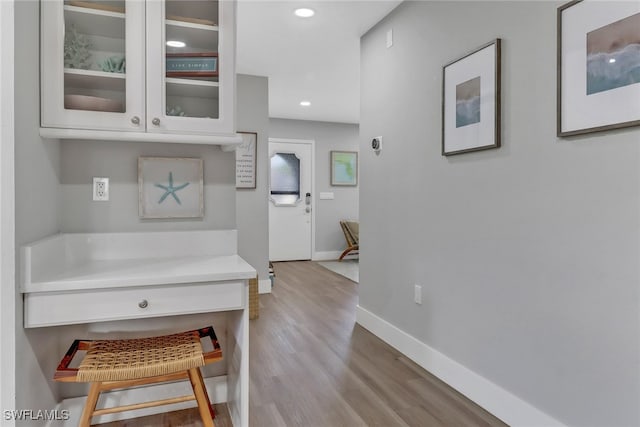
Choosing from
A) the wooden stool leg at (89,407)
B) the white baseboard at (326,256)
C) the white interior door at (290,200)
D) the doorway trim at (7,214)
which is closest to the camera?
the doorway trim at (7,214)

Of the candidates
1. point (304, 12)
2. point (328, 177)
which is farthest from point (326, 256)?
point (304, 12)

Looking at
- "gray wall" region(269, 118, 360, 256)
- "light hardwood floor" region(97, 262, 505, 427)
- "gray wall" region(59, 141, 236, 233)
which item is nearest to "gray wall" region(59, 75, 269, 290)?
"gray wall" region(59, 141, 236, 233)

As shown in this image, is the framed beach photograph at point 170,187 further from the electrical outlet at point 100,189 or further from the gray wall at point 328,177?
the gray wall at point 328,177

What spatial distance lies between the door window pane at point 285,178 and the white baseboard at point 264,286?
2.31 meters

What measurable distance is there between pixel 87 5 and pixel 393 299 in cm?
244

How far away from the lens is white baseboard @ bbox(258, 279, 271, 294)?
4426mm

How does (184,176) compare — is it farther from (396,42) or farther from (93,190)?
(396,42)

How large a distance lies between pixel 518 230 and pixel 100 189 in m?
1.92

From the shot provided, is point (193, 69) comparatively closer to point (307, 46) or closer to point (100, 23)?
point (100, 23)

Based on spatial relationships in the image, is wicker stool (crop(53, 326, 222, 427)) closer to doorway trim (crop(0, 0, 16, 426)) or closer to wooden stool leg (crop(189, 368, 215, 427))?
wooden stool leg (crop(189, 368, 215, 427))

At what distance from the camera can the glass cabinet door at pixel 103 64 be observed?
5.20ft

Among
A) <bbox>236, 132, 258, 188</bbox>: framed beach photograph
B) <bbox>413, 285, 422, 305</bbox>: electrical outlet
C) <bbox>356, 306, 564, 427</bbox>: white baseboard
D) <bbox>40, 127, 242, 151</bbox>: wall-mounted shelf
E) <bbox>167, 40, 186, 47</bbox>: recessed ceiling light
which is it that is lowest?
<bbox>356, 306, 564, 427</bbox>: white baseboard

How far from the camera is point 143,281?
1489mm

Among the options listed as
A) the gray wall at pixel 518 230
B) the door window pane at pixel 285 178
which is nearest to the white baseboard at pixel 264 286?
the gray wall at pixel 518 230
